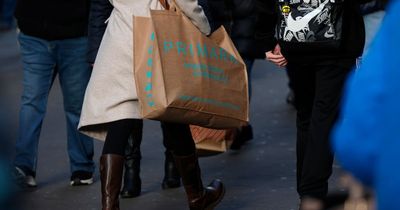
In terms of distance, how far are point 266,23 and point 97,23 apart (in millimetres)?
974

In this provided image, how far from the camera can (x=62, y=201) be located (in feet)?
21.9

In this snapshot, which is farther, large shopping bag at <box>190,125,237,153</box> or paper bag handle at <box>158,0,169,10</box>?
large shopping bag at <box>190,125,237,153</box>

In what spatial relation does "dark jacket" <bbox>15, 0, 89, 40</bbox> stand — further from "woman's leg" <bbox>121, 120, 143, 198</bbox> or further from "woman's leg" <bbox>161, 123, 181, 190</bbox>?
"woman's leg" <bbox>161, 123, 181, 190</bbox>

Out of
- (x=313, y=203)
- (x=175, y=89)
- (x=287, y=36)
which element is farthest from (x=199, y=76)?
(x=313, y=203)

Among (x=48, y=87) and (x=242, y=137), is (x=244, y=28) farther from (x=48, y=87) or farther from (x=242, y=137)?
(x=48, y=87)

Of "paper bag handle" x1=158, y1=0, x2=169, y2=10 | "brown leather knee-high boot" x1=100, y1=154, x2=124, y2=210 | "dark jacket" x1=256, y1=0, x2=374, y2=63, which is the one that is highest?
"paper bag handle" x1=158, y1=0, x2=169, y2=10

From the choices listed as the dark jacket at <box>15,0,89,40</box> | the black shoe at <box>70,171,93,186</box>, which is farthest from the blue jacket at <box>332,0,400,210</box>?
the black shoe at <box>70,171,93,186</box>

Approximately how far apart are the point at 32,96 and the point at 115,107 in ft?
4.84

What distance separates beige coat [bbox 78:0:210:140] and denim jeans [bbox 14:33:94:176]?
1.20 metres

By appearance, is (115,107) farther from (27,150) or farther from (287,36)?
(27,150)

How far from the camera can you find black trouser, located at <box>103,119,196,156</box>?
5.54 m

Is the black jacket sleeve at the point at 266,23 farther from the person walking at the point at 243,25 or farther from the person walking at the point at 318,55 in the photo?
the person walking at the point at 243,25

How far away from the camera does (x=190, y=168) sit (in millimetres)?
5793

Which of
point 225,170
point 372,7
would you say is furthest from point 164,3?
point 372,7
